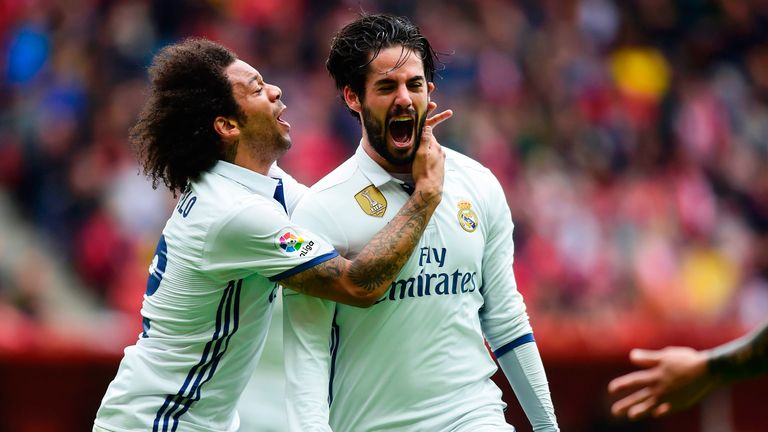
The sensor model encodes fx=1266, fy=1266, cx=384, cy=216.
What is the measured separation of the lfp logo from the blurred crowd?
5005 mm

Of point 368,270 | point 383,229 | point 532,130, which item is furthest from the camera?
→ point 532,130

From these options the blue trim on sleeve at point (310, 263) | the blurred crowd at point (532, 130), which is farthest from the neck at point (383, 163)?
the blurred crowd at point (532, 130)

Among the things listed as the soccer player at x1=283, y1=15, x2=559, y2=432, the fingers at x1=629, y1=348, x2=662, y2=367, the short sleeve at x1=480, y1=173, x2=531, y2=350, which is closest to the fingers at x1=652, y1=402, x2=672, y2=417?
the fingers at x1=629, y1=348, x2=662, y2=367

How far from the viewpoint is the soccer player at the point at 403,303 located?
4.86 metres

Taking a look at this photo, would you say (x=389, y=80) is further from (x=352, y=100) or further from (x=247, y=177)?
(x=247, y=177)

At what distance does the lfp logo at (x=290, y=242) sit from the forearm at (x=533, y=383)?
1.01 m

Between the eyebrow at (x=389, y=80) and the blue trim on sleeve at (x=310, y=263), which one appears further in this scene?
the eyebrow at (x=389, y=80)

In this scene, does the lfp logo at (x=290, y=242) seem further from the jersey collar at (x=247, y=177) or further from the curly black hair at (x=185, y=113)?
the curly black hair at (x=185, y=113)

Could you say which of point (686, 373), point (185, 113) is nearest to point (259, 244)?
point (185, 113)

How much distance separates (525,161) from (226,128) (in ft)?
24.7

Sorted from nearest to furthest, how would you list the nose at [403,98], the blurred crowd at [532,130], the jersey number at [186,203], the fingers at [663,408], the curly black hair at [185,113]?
the fingers at [663,408], the nose at [403,98], the jersey number at [186,203], the curly black hair at [185,113], the blurred crowd at [532,130]

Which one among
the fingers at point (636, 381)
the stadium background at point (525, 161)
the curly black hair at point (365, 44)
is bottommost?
the fingers at point (636, 381)

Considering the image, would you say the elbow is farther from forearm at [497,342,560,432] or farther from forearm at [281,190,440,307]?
forearm at [497,342,560,432]

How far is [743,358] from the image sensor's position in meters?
3.69
